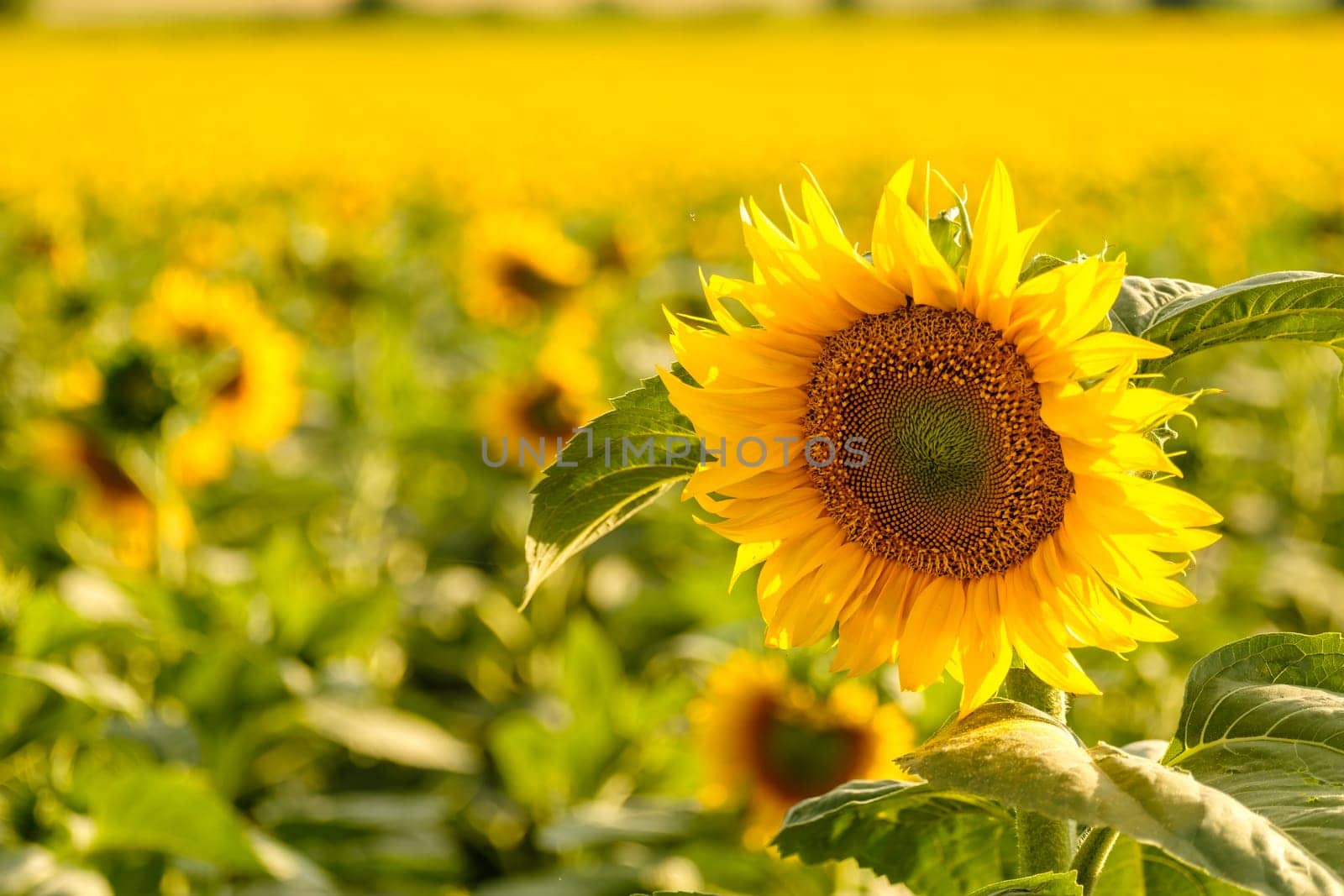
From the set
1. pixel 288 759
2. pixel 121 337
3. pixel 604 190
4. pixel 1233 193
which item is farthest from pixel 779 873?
pixel 604 190

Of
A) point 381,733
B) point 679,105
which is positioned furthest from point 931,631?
point 679,105

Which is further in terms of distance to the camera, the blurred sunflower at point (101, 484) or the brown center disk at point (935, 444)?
the blurred sunflower at point (101, 484)

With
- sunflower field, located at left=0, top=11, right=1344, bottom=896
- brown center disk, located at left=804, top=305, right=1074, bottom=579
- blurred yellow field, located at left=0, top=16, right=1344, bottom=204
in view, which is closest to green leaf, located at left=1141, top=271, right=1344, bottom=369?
sunflower field, located at left=0, top=11, right=1344, bottom=896

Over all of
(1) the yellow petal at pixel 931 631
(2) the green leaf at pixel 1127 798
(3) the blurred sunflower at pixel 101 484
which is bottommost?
(3) the blurred sunflower at pixel 101 484

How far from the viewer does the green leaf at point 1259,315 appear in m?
0.90

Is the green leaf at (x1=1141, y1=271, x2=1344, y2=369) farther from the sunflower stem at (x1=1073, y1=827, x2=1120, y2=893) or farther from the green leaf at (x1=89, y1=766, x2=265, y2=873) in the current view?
the green leaf at (x1=89, y1=766, x2=265, y2=873)

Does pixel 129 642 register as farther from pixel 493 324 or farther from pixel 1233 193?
pixel 1233 193

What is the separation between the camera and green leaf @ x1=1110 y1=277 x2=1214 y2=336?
3.16 ft

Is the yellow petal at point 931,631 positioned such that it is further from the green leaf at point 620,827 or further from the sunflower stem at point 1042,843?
the green leaf at point 620,827

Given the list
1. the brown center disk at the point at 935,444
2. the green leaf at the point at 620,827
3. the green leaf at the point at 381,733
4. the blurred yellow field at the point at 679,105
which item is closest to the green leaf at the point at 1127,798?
the brown center disk at the point at 935,444

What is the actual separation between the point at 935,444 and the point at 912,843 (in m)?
0.36

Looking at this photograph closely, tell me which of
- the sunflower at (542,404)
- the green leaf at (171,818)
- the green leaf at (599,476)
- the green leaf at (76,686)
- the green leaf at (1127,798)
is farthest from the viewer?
the sunflower at (542,404)

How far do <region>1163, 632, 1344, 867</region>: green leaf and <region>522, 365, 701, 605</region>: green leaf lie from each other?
43 cm

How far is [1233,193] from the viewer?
26.2 feet
